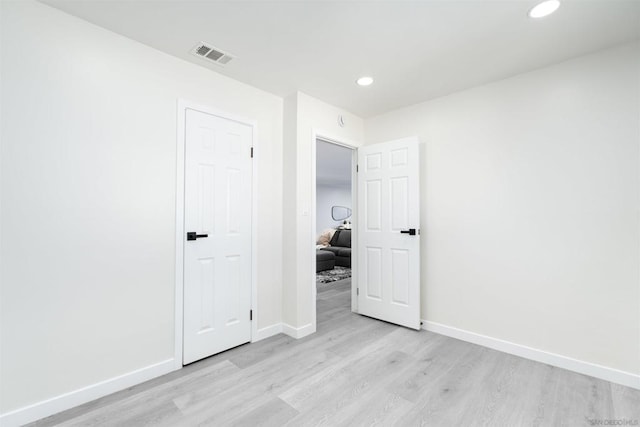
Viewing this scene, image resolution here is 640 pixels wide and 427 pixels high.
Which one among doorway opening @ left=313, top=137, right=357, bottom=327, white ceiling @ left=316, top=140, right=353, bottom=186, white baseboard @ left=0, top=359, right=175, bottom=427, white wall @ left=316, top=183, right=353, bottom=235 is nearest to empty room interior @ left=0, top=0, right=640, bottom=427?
white baseboard @ left=0, top=359, right=175, bottom=427

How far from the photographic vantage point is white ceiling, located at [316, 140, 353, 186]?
17.9 ft

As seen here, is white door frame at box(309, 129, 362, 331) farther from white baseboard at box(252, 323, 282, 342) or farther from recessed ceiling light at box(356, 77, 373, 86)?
recessed ceiling light at box(356, 77, 373, 86)

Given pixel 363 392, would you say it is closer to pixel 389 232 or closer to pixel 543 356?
pixel 543 356

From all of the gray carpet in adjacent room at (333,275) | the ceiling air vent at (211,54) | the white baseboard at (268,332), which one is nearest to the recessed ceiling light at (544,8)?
the ceiling air vent at (211,54)

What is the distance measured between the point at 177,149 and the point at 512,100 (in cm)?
295

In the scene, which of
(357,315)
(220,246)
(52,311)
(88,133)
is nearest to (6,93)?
(88,133)

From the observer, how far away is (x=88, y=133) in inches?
74.8

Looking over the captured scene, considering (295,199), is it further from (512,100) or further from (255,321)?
(512,100)

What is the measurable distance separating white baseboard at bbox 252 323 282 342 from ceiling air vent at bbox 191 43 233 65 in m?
2.46

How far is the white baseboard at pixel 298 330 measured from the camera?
2.89 metres

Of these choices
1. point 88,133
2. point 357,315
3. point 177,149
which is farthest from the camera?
point 357,315

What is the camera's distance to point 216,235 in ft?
8.34

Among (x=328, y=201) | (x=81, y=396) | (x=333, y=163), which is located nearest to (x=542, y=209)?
(x=81, y=396)

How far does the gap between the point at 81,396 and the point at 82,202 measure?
1238mm
